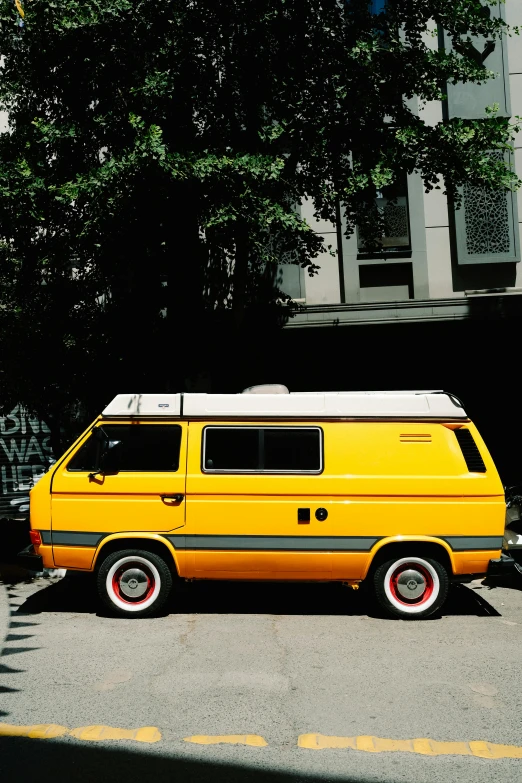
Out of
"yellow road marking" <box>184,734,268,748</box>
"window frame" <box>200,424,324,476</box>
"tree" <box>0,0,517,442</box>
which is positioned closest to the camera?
"yellow road marking" <box>184,734,268,748</box>

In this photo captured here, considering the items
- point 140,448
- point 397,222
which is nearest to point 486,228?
point 397,222

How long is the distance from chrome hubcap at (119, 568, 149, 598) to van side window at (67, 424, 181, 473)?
109 cm

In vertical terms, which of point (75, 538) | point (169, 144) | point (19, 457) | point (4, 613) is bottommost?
point (4, 613)

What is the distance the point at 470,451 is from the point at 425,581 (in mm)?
1449

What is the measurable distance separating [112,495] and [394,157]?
6185mm

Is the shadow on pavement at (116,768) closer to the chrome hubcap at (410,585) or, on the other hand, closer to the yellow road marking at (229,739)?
the yellow road marking at (229,739)

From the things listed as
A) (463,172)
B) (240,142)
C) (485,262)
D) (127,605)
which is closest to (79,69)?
(240,142)

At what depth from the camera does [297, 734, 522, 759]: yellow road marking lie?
4492 millimetres

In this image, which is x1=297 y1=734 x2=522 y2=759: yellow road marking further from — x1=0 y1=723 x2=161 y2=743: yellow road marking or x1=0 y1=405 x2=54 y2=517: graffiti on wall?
x1=0 y1=405 x2=54 y2=517: graffiti on wall

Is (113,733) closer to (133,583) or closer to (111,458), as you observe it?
(133,583)

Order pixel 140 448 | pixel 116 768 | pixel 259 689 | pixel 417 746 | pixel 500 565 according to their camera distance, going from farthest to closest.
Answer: pixel 140 448 → pixel 500 565 → pixel 259 689 → pixel 417 746 → pixel 116 768

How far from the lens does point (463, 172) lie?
35.9 feet

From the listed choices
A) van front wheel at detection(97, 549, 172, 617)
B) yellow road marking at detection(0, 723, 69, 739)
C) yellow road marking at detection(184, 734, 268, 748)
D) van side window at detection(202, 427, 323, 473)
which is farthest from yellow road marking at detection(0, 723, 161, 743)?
van side window at detection(202, 427, 323, 473)

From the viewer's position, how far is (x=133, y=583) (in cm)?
793
